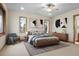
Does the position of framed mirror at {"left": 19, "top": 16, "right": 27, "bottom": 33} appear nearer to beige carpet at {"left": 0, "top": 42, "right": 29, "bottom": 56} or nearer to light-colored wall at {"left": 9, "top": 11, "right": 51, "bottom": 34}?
light-colored wall at {"left": 9, "top": 11, "right": 51, "bottom": 34}

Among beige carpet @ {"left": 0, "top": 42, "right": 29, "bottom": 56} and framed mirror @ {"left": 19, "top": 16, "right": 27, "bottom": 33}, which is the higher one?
framed mirror @ {"left": 19, "top": 16, "right": 27, "bottom": 33}

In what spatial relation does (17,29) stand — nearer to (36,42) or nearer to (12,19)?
(12,19)

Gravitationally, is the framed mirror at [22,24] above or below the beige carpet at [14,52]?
above

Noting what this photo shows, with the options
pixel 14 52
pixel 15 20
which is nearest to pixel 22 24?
pixel 15 20

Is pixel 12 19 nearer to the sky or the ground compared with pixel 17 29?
nearer to the sky

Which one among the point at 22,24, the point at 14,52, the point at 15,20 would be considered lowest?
the point at 14,52

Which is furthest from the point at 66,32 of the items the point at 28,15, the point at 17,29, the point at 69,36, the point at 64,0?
the point at 64,0

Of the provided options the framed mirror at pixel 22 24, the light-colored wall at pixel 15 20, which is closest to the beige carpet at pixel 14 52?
the light-colored wall at pixel 15 20

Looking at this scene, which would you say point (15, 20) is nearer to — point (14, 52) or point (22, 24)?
point (22, 24)

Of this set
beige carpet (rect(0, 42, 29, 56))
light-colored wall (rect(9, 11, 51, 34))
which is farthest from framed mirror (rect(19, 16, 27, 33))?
beige carpet (rect(0, 42, 29, 56))

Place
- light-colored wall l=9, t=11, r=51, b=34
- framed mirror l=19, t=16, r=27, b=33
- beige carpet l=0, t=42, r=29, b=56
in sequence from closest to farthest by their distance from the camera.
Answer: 1. beige carpet l=0, t=42, r=29, b=56
2. light-colored wall l=9, t=11, r=51, b=34
3. framed mirror l=19, t=16, r=27, b=33

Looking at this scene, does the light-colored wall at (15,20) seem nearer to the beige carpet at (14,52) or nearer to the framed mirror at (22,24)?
the framed mirror at (22,24)

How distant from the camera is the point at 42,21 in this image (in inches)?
301

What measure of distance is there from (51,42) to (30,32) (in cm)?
253
